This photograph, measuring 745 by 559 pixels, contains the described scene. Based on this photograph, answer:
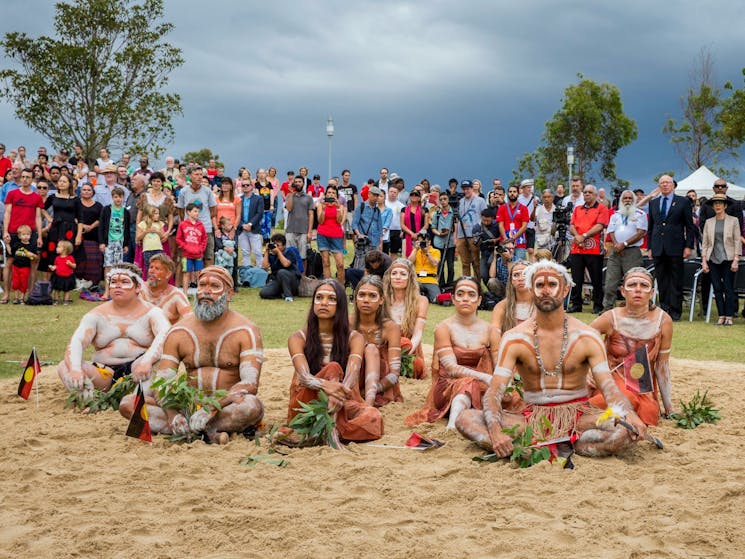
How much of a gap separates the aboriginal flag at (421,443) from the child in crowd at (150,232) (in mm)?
9342

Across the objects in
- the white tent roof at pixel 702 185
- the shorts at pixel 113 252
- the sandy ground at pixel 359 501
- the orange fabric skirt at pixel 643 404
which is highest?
the white tent roof at pixel 702 185

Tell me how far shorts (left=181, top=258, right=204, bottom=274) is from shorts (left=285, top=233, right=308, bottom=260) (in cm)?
224

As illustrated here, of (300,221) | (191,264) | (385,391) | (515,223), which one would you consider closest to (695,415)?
(385,391)

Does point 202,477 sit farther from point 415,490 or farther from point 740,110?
point 740,110

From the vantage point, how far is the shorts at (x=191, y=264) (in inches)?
589

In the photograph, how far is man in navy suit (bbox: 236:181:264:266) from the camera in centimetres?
1703

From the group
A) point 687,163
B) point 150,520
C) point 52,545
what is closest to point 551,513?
point 150,520

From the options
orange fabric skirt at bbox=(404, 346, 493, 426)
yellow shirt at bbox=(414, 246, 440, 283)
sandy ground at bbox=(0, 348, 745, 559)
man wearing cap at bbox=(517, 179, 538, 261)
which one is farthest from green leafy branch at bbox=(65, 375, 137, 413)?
man wearing cap at bbox=(517, 179, 538, 261)

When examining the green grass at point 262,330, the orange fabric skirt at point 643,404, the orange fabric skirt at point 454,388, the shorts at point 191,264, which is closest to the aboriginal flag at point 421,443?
the orange fabric skirt at point 454,388

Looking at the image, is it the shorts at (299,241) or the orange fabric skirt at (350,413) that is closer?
the orange fabric skirt at (350,413)

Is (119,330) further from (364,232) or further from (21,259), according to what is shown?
(364,232)

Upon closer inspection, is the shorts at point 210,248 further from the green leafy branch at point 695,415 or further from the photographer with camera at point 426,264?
the green leafy branch at point 695,415

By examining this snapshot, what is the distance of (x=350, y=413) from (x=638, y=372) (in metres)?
2.29

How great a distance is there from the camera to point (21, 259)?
14.4 m
